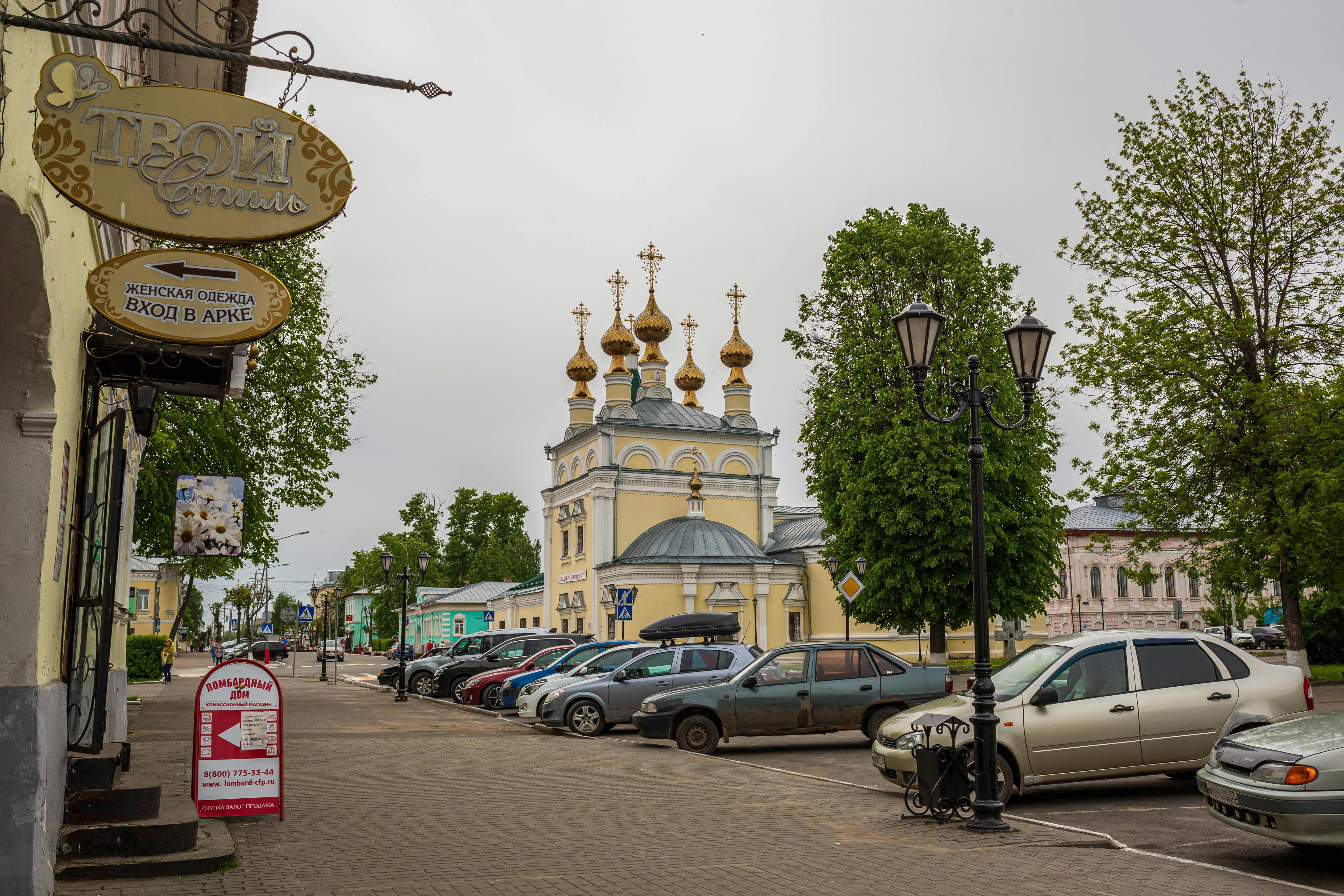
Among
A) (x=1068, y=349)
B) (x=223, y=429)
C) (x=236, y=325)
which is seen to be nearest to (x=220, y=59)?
(x=236, y=325)

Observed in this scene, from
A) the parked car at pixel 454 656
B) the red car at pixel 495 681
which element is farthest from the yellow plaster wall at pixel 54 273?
the parked car at pixel 454 656

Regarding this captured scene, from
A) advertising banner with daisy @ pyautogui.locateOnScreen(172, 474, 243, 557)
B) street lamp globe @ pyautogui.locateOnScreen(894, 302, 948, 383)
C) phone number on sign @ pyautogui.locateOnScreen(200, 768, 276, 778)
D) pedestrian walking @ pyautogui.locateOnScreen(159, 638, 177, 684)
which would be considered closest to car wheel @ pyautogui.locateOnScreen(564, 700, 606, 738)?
advertising banner with daisy @ pyautogui.locateOnScreen(172, 474, 243, 557)

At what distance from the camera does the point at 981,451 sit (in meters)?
10.5

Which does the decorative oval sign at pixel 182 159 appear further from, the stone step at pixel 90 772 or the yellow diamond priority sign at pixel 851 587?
the yellow diamond priority sign at pixel 851 587

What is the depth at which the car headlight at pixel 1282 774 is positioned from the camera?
7.32 meters

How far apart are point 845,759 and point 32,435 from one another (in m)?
11.7

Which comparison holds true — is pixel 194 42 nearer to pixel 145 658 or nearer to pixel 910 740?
pixel 910 740

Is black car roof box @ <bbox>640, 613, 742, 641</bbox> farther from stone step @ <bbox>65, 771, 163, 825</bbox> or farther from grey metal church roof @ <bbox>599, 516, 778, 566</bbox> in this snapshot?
stone step @ <bbox>65, 771, 163, 825</bbox>

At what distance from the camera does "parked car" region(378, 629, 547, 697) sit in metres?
32.3

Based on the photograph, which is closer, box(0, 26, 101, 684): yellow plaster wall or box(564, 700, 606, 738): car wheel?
box(0, 26, 101, 684): yellow plaster wall

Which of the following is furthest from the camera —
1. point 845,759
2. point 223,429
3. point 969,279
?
point 969,279

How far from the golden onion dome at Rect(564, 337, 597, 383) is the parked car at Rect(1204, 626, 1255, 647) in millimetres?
32720

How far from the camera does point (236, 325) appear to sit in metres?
6.26

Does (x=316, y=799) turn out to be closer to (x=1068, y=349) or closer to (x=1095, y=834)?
(x=1095, y=834)
